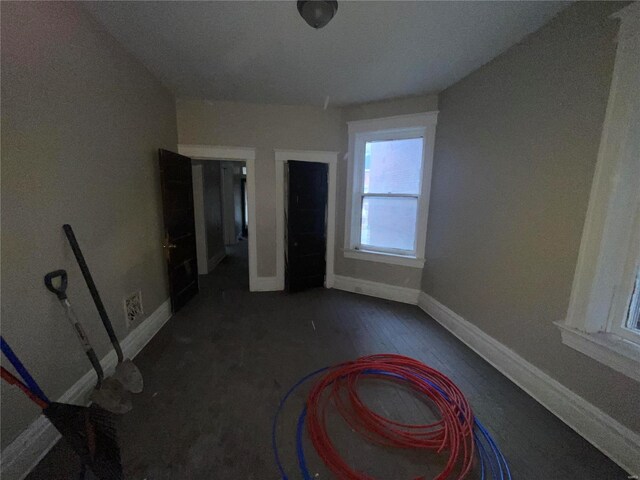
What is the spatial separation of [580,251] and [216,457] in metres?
2.34

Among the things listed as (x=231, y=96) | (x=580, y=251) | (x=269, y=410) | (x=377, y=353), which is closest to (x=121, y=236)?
(x=269, y=410)

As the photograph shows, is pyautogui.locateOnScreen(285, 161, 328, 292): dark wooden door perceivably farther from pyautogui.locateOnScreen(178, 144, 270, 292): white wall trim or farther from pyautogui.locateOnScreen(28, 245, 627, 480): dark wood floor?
pyautogui.locateOnScreen(28, 245, 627, 480): dark wood floor

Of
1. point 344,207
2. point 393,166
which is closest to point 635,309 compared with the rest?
point 393,166

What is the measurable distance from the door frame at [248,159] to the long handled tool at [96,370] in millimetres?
1975

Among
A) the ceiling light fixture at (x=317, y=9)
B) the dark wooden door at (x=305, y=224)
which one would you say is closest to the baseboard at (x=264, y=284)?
the dark wooden door at (x=305, y=224)

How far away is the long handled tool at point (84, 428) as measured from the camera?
39.3 inches

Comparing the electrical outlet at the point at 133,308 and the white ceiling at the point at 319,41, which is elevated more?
the white ceiling at the point at 319,41

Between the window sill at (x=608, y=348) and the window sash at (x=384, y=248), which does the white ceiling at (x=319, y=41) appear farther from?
the window sill at (x=608, y=348)

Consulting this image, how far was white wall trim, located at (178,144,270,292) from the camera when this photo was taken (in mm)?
3083

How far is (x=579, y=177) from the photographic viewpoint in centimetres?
143

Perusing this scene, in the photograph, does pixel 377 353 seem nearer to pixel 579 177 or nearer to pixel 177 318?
pixel 579 177

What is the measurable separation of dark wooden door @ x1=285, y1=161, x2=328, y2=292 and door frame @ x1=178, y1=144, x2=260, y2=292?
477mm

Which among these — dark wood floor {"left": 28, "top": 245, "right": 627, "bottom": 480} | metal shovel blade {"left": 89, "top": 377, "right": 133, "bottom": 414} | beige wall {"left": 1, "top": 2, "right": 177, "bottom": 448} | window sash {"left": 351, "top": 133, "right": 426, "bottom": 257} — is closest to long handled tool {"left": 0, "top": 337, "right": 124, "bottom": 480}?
dark wood floor {"left": 28, "top": 245, "right": 627, "bottom": 480}

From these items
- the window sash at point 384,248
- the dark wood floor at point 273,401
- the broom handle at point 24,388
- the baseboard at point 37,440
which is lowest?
the dark wood floor at point 273,401
